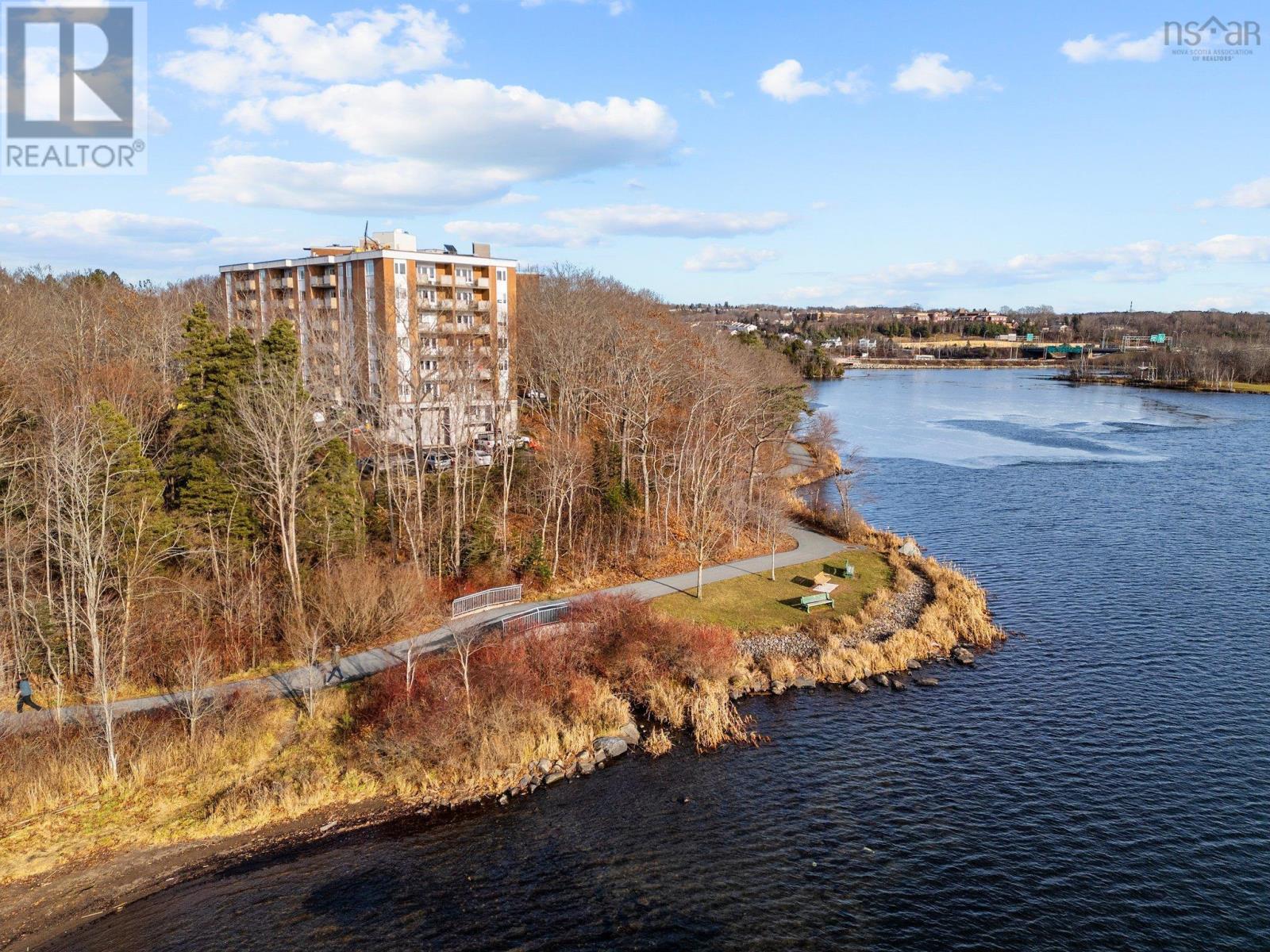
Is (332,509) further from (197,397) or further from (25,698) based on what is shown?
(25,698)

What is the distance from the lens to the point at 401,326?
51750 mm

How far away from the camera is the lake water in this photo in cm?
1786

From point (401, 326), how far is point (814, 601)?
103ft

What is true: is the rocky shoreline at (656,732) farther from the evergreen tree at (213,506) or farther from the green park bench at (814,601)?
the evergreen tree at (213,506)

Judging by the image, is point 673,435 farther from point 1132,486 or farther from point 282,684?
point 1132,486

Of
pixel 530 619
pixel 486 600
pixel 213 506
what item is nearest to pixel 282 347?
pixel 213 506

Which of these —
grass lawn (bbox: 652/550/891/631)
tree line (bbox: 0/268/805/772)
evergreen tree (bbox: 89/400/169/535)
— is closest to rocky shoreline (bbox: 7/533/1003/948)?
grass lawn (bbox: 652/550/891/631)

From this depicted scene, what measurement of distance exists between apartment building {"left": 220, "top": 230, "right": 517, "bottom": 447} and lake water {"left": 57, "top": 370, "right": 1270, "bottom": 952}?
64.6 ft

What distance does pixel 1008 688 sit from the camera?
1136 inches

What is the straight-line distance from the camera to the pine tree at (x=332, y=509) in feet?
108

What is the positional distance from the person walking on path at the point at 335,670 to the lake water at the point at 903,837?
6.85 meters

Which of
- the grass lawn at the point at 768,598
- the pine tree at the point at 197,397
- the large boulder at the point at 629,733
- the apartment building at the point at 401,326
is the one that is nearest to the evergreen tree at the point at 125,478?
the pine tree at the point at 197,397

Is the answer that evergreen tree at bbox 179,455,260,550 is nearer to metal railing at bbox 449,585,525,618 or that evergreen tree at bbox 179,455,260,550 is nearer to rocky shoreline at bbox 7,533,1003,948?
metal railing at bbox 449,585,525,618

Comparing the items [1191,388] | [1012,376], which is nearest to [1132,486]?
[1191,388]
